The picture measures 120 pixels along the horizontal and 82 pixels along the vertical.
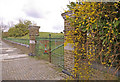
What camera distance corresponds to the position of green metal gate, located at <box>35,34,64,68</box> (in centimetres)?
415

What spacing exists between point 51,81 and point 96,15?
267cm

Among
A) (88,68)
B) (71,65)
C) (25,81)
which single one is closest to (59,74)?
(71,65)

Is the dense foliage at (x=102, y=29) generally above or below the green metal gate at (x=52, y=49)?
above

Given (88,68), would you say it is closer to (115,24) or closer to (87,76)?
(87,76)

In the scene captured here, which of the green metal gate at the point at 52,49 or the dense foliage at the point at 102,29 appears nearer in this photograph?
the dense foliage at the point at 102,29

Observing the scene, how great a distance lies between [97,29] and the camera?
1912mm

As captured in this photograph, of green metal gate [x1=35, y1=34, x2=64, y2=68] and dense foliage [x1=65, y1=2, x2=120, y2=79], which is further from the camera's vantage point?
green metal gate [x1=35, y1=34, x2=64, y2=68]

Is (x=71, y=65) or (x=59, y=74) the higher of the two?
(x=71, y=65)

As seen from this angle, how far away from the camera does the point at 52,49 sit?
4.92 metres

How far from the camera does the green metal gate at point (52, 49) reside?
4152 mm

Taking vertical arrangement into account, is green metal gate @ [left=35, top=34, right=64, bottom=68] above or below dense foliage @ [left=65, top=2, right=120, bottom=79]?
below

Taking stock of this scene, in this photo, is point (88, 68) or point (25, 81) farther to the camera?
point (25, 81)

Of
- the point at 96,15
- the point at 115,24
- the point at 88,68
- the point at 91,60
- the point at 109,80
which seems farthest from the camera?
the point at 88,68

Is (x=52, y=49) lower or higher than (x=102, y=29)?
lower
